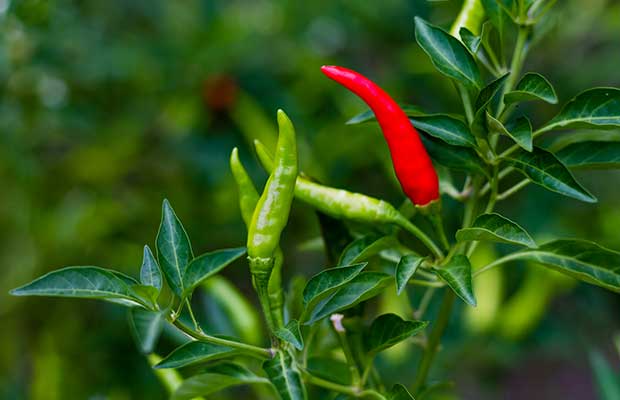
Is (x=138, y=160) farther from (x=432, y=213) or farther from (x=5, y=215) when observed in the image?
(x=432, y=213)

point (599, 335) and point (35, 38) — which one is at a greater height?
point (35, 38)

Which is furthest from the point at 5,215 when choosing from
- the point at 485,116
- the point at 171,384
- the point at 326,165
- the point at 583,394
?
the point at 583,394

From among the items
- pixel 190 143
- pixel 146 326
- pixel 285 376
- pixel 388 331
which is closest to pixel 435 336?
pixel 388 331

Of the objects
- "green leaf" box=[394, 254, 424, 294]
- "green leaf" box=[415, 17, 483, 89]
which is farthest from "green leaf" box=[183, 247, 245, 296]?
"green leaf" box=[415, 17, 483, 89]

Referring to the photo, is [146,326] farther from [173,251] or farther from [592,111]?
[592,111]

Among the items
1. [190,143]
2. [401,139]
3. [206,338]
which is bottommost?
[190,143]

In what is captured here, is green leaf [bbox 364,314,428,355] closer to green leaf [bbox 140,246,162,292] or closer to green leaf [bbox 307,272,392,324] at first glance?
green leaf [bbox 307,272,392,324]

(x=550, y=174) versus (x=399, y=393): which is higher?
(x=550, y=174)
